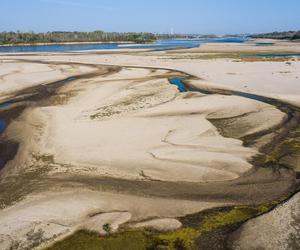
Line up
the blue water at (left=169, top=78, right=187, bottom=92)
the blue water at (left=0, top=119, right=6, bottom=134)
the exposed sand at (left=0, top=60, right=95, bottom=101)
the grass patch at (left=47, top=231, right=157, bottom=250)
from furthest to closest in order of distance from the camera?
the exposed sand at (left=0, top=60, right=95, bottom=101) < the blue water at (left=169, top=78, right=187, bottom=92) < the blue water at (left=0, top=119, right=6, bottom=134) < the grass patch at (left=47, top=231, right=157, bottom=250)

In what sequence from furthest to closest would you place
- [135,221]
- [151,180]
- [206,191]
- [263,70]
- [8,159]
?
[263,70] < [8,159] < [151,180] < [206,191] < [135,221]

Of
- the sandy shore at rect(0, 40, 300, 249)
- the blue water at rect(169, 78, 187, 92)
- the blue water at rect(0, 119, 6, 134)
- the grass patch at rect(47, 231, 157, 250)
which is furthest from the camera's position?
the blue water at rect(169, 78, 187, 92)

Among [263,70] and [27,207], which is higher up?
[263,70]

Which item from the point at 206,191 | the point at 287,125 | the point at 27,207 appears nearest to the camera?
the point at 27,207

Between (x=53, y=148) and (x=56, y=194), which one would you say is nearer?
(x=56, y=194)

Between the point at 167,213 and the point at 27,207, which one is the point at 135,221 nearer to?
the point at 167,213

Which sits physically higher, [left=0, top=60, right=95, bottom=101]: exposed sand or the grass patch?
[left=0, top=60, right=95, bottom=101]: exposed sand

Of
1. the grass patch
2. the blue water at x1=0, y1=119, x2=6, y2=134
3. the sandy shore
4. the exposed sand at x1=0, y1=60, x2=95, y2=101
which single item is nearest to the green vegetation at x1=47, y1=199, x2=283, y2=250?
the grass patch

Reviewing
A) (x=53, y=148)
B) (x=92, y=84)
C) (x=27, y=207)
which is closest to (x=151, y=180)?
(x=27, y=207)

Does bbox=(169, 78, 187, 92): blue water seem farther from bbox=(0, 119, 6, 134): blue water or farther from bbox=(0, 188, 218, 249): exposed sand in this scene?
bbox=(0, 188, 218, 249): exposed sand
